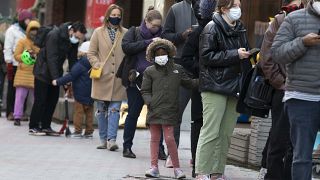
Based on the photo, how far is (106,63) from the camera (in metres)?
11.7

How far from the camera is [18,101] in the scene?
14938 mm

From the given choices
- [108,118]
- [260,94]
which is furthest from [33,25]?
[260,94]

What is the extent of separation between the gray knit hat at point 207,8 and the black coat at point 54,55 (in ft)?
14.7

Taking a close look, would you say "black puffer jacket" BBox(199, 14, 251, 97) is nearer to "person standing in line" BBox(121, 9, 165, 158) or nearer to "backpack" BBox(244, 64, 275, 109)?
"backpack" BBox(244, 64, 275, 109)

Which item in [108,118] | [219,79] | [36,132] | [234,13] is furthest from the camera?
[36,132]

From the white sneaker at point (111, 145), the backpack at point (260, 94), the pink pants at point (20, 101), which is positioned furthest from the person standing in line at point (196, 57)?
the pink pants at point (20, 101)

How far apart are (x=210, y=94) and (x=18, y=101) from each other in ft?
24.0

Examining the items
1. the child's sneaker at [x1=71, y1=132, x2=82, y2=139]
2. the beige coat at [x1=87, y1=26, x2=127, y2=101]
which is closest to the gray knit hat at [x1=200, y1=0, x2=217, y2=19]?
the beige coat at [x1=87, y1=26, x2=127, y2=101]

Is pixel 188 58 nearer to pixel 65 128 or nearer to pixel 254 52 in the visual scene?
pixel 254 52

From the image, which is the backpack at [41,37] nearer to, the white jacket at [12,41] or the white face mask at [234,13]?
the white jacket at [12,41]

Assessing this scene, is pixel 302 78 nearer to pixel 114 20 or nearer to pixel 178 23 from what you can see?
pixel 178 23

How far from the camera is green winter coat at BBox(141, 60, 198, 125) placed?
9.11 metres

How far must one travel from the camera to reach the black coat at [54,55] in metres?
13.0

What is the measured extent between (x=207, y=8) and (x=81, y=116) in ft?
15.3
